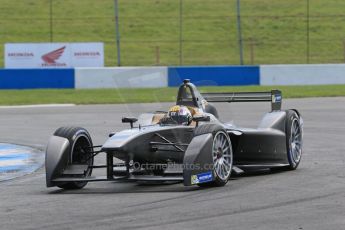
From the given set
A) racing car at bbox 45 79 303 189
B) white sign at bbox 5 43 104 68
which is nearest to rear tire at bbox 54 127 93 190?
racing car at bbox 45 79 303 189

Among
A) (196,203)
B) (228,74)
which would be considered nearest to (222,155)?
(196,203)

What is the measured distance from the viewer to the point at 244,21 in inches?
1753

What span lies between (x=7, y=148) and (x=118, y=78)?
480 centimetres

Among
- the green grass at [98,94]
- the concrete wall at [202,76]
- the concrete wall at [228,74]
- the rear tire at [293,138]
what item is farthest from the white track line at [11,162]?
the concrete wall at [228,74]

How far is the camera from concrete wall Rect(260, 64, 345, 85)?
31297 millimetres

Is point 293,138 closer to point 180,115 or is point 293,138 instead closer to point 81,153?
point 180,115

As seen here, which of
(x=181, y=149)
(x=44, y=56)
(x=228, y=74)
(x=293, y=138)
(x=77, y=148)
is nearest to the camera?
(x=181, y=149)

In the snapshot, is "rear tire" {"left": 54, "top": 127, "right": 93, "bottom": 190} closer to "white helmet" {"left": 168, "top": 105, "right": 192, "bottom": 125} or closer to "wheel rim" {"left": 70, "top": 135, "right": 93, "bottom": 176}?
"wheel rim" {"left": 70, "top": 135, "right": 93, "bottom": 176}

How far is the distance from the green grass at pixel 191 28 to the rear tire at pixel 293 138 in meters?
26.5

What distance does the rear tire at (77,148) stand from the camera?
10297mm

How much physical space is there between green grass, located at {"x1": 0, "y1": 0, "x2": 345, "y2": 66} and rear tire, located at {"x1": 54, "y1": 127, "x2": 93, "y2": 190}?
27674 mm

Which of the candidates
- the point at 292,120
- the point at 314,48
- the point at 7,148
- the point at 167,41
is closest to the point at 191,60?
the point at 167,41

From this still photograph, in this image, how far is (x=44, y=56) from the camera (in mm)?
31906

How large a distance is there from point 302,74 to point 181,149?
2194 cm
